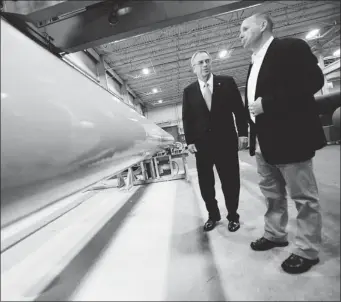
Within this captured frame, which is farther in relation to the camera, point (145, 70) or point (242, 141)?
point (145, 70)

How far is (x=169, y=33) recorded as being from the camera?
4895mm

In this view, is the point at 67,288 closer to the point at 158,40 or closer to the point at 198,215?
the point at 198,215

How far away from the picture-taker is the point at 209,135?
4.73ft

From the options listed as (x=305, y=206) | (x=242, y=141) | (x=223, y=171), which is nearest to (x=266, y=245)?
(x=305, y=206)

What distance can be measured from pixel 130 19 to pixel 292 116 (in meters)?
0.82

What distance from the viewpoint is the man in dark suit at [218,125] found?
1.41m

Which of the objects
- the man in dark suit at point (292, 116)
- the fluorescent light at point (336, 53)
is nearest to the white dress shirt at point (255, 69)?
the man in dark suit at point (292, 116)

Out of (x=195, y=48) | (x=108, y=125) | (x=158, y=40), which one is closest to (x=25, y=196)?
(x=108, y=125)

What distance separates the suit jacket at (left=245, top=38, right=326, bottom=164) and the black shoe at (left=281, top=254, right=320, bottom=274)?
1.44 feet

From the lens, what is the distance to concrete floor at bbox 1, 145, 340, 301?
80cm

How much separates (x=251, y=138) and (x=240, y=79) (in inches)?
393

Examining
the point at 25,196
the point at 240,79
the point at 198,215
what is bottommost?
the point at 198,215

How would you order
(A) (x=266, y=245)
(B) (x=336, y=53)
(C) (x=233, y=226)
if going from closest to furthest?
(B) (x=336, y=53) → (A) (x=266, y=245) → (C) (x=233, y=226)

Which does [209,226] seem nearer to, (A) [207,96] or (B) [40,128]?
(A) [207,96]
